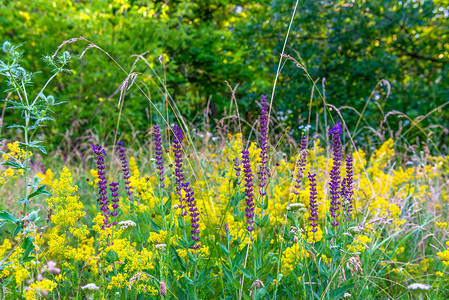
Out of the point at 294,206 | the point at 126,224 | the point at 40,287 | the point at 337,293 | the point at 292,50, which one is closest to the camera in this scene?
the point at 40,287

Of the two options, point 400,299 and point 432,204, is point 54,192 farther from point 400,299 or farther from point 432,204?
point 432,204

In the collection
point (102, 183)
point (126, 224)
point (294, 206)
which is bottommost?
point (126, 224)

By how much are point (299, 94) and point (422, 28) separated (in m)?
2.79

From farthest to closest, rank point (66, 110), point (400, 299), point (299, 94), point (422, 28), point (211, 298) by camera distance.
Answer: point (422, 28) < point (299, 94) < point (66, 110) < point (400, 299) < point (211, 298)

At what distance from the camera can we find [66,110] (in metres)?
6.51

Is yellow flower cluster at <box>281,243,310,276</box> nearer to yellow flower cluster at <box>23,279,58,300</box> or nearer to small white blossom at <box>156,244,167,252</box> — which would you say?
small white blossom at <box>156,244,167,252</box>

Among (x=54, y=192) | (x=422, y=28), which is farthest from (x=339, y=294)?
(x=422, y=28)

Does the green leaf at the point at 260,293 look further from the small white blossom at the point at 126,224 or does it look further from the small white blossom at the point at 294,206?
the small white blossom at the point at 126,224

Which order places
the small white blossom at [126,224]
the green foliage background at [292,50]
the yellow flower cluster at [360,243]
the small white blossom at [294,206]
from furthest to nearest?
the green foliage background at [292,50] → the small white blossom at [126,224] → the yellow flower cluster at [360,243] → the small white blossom at [294,206]

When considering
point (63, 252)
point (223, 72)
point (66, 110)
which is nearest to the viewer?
point (63, 252)

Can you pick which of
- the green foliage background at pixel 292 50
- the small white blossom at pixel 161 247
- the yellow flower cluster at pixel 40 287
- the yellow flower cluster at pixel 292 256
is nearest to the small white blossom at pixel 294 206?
the yellow flower cluster at pixel 292 256

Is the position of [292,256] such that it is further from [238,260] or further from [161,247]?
[161,247]

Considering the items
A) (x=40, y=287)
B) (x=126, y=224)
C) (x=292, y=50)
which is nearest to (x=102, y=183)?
(x=126, y=224)

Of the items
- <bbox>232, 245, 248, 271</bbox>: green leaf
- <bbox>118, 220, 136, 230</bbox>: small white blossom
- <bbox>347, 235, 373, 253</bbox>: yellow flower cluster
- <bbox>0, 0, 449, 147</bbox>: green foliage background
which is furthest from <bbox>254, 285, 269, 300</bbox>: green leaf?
<bbox>0, 0, 449, 147</bbox>: green foliage background
